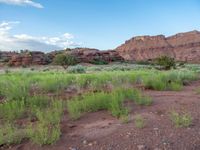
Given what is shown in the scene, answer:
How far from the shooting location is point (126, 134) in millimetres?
6578

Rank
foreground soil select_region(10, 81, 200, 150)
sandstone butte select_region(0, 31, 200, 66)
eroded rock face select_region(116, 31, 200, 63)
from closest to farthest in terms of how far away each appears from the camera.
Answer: foreground soil select_region(10, 81, 200, 150) < sandstone butte select_region(0, 31, 200, 66) < eroded rock face select_region(116, 31, 200, 63)

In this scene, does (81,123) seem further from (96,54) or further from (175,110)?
(96,54)

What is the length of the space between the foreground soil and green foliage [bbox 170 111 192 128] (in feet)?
0.31

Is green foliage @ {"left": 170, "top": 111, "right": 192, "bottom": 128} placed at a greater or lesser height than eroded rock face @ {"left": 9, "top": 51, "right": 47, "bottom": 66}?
greater

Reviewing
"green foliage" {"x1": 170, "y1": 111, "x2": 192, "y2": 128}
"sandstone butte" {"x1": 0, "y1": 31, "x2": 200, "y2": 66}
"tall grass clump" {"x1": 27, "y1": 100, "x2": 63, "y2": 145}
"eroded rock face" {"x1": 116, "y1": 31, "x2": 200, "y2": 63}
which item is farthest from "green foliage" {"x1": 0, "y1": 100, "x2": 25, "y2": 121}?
"eroded rock face" {"x1": 116, "y1": 31, "x2": 200, "y2": 63}

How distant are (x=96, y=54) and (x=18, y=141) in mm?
82151

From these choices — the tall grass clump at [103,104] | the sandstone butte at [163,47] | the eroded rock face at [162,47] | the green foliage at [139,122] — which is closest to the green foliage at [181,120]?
the green foliage at [139,122]

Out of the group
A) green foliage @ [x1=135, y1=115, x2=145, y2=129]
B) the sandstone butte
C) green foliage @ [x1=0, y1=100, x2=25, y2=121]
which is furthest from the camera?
the sandstone butte

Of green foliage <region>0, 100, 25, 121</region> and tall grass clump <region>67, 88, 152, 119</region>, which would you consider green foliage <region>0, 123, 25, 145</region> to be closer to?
green foliage <region>0, 100, 25, 121</region>

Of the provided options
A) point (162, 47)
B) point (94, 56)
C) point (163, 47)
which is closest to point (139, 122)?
point (94, 56)

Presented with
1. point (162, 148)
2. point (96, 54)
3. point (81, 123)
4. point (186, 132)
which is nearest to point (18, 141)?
point (81, 123)

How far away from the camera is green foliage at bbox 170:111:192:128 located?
6906 mm

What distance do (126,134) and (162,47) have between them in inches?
→ 5977

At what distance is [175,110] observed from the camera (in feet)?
26.1
